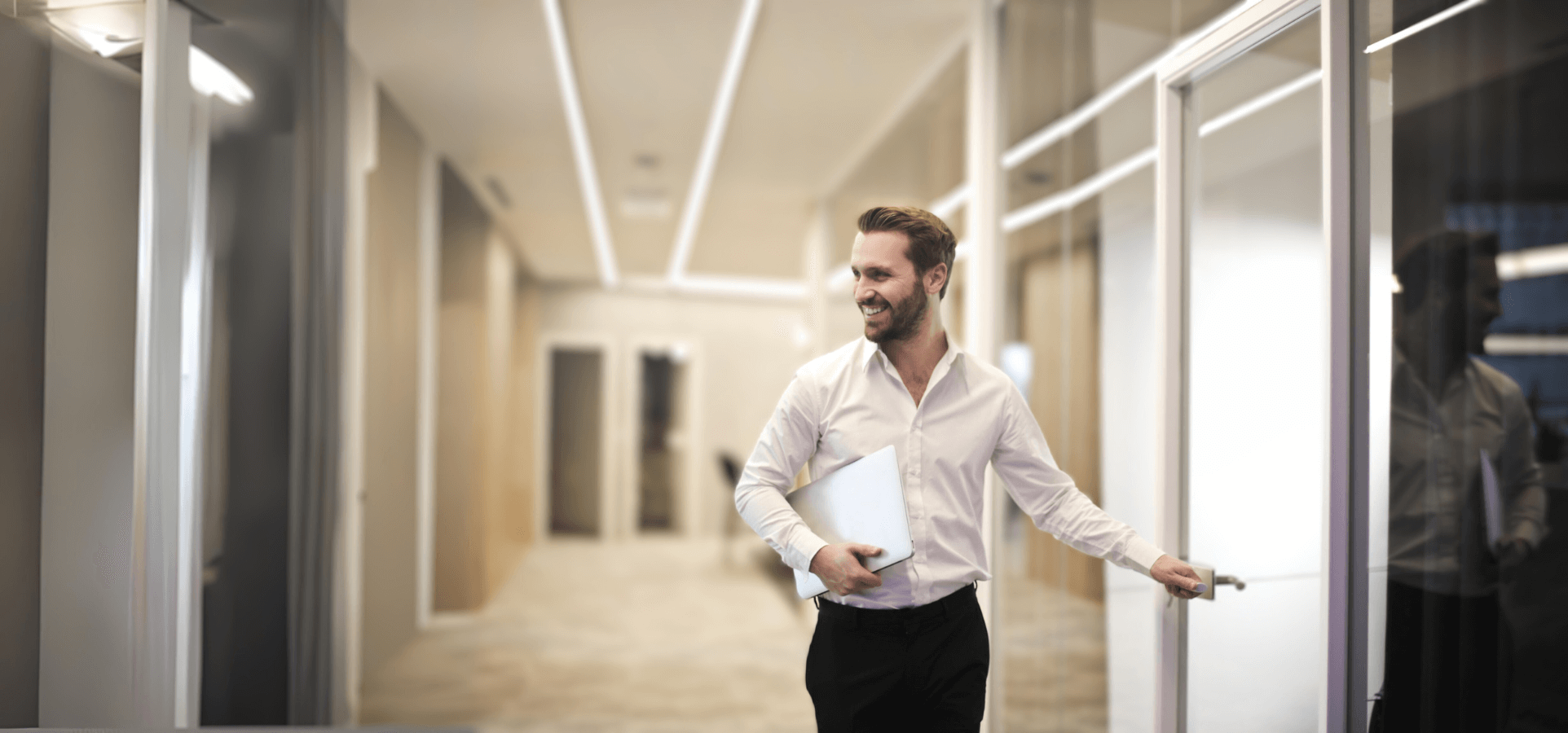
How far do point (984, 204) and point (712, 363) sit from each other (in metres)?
2.52

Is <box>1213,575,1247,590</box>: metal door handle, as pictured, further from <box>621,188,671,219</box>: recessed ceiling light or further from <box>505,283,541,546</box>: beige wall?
<box>621,188,671,219</box>: recessed ceiling light

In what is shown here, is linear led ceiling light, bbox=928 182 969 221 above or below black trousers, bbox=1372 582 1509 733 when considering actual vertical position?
above

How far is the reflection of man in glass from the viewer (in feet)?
3.93

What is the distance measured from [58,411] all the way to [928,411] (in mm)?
1967

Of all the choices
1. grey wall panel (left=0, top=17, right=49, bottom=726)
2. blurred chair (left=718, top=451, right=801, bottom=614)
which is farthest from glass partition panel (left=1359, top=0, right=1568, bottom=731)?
blurred chair (left=718, top=451, right=801, bottom=614)

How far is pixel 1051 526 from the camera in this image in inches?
60.7

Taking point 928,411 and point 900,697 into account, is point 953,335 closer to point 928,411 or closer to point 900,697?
point 928,411

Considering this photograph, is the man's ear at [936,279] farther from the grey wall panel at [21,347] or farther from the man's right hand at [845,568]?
the grey wall panel at [21,347]

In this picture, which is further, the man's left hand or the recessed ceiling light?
the recessed ceiling light

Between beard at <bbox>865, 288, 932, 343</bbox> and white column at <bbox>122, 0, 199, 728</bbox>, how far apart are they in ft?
5.80

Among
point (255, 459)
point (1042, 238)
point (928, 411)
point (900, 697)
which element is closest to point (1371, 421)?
point (928, 411)

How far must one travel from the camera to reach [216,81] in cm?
214

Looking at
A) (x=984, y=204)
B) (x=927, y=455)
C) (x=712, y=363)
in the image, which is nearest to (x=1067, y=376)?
(x=984, y=204)

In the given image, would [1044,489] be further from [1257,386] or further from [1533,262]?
[1533,262]
